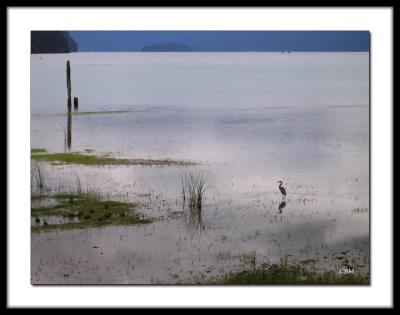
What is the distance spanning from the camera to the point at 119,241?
1114cm

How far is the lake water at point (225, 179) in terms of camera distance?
10.7 metres

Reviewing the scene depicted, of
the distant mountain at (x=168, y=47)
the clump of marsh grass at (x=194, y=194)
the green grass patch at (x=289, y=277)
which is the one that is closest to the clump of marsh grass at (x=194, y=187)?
the clump of marsh grass at (x=194, y=194)

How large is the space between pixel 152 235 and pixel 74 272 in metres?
1.65

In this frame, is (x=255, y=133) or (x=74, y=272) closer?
(x=74, y=272)

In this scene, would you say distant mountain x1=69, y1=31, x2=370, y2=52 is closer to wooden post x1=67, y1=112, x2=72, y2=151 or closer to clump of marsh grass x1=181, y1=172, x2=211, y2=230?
clump of marsh grass x1=181, y1=172, x2=211, y2=230

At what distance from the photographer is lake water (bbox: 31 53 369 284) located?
35.0ft

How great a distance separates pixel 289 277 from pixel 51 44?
22.0ft

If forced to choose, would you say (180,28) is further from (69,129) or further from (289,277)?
(69,129)
